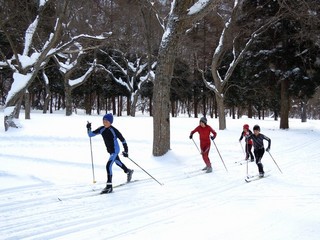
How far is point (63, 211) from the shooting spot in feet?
19.8

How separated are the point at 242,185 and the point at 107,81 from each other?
34790 mm

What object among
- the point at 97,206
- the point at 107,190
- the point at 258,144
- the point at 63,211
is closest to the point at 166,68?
the point at 258,144

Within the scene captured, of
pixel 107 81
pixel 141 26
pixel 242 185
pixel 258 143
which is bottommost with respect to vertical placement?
pixel 242 185

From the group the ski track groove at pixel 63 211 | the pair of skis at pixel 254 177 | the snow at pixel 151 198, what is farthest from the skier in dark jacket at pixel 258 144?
the ski track groove at pixel 63 211

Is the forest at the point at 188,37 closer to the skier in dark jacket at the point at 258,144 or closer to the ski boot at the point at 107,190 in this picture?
the skier in dark jacket at the point at 258,144

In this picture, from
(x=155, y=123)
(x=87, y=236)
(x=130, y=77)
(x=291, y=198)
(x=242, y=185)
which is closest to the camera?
(x=87, y=236)

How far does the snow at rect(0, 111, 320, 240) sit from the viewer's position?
505cm

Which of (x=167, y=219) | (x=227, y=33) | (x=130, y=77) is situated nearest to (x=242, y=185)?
(x=167, y=219)

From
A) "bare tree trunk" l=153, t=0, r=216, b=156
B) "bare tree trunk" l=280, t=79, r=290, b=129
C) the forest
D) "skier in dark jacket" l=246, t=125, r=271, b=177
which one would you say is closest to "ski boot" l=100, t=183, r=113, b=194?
"bare tree trunk" l=153, t=0, r=216, b=156

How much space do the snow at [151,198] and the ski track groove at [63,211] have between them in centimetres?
2

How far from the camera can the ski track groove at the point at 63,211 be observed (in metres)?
5.10

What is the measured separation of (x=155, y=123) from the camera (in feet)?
38.0

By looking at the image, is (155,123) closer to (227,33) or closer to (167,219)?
(167,219)

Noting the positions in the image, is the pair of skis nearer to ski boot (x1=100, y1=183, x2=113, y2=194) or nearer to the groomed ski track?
the groomed ski track
